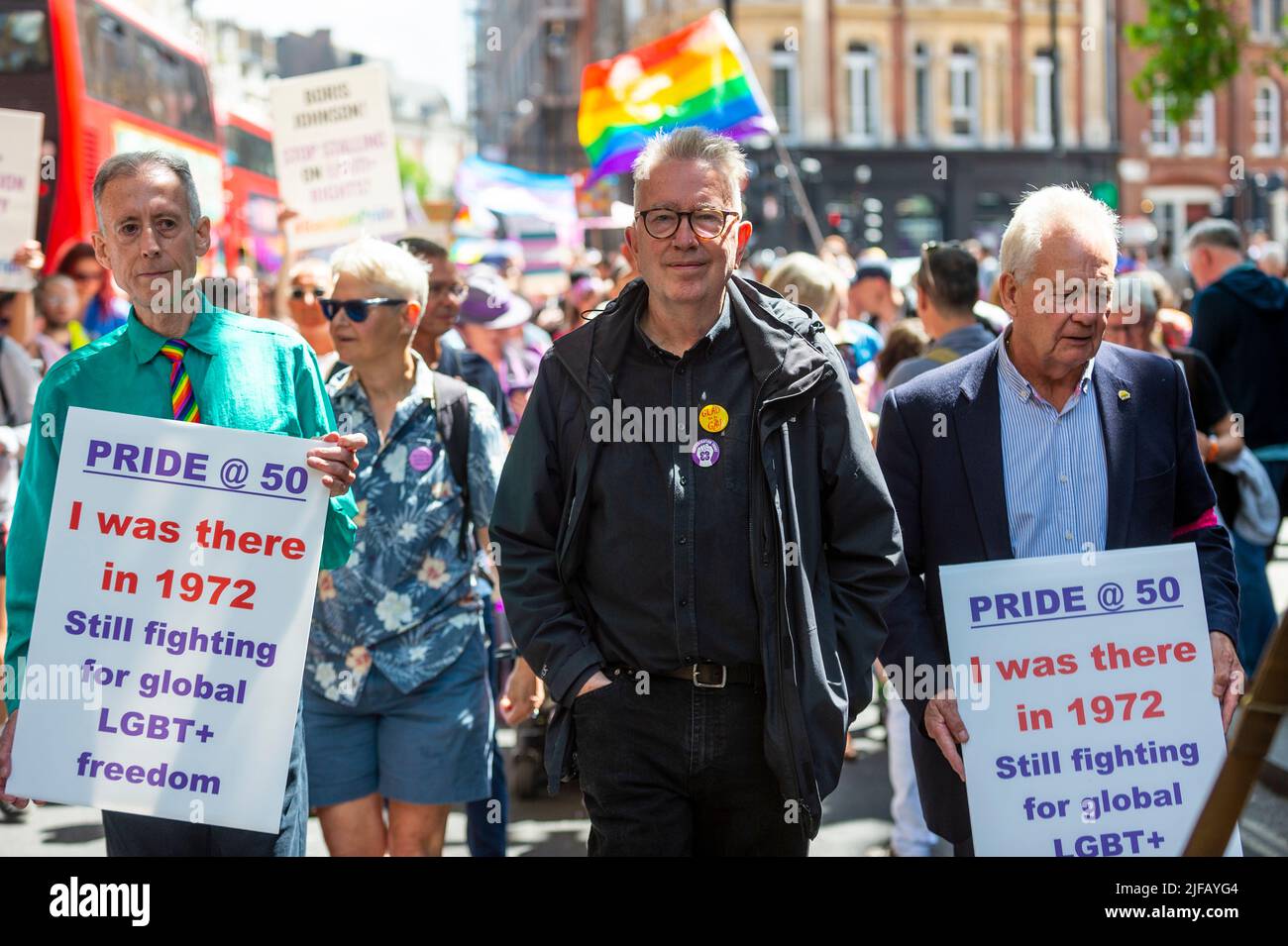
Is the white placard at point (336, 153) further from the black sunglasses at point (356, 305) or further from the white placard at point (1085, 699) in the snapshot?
the white placard at point (1085, 699)

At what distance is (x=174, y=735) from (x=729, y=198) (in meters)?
1.66

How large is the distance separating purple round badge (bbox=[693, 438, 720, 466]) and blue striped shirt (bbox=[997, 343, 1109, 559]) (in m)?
0.74

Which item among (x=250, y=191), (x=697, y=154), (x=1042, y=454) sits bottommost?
(x=1042, y=454)

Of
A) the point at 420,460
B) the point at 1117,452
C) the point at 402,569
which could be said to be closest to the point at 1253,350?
the point at 1117,452

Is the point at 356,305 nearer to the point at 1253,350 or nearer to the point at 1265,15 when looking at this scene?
the point at 1253,350

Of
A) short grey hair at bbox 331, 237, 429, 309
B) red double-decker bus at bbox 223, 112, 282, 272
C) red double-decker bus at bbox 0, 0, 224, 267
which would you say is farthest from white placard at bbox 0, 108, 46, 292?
red double-decker bus at bbox 223, 112, 282, 272

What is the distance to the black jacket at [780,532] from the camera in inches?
126

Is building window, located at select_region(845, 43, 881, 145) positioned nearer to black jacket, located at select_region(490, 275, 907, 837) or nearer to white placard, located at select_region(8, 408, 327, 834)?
black jacket, located at select_region(490, 275, 907, 837)

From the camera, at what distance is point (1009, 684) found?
3438 mm

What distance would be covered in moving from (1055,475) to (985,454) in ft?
0.55

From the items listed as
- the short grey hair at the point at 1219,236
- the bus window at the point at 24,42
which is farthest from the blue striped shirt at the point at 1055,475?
the bus window at the point at 24,42

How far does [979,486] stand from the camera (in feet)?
11.7

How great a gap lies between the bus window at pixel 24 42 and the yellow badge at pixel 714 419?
43.7 ft

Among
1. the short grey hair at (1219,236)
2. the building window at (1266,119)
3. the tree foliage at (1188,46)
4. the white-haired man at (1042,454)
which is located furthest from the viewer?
A: the building window at (1266,119)
